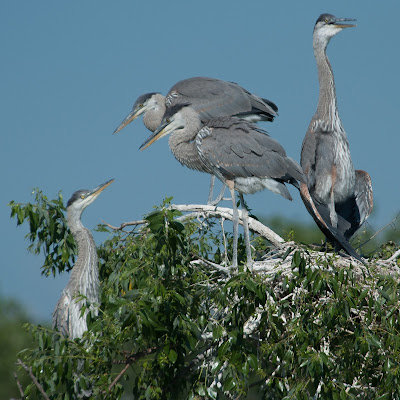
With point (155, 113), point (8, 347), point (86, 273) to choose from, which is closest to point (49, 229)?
point (86, 273)

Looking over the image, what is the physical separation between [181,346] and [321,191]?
2995mm

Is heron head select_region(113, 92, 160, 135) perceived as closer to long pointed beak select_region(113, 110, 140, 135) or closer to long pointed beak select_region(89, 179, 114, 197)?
long pointed beak select_region(113, 110, 140, 135)

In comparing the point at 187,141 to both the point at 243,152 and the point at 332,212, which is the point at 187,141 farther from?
the point at 332,212

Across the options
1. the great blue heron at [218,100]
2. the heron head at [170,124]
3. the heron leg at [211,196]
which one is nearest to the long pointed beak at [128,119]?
the great blue heron at [218,100]

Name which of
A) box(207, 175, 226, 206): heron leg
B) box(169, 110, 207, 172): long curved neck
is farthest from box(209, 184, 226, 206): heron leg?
box(169, 110, 207, 172): long curved neck

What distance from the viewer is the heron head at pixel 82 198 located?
7.36 metres

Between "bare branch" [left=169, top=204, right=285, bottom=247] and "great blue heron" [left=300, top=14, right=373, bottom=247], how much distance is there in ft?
2.20

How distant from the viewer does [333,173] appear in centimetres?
747

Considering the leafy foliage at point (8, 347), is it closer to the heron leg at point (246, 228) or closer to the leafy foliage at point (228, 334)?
the heron leg at point (246, 228)

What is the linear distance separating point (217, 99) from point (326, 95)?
4.12 feet

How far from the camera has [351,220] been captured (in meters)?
7.77

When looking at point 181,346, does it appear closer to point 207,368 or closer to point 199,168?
point 207,368

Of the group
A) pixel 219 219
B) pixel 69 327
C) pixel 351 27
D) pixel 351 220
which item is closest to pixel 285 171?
pixel 219 219

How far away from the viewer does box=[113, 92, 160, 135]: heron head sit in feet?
33.1
